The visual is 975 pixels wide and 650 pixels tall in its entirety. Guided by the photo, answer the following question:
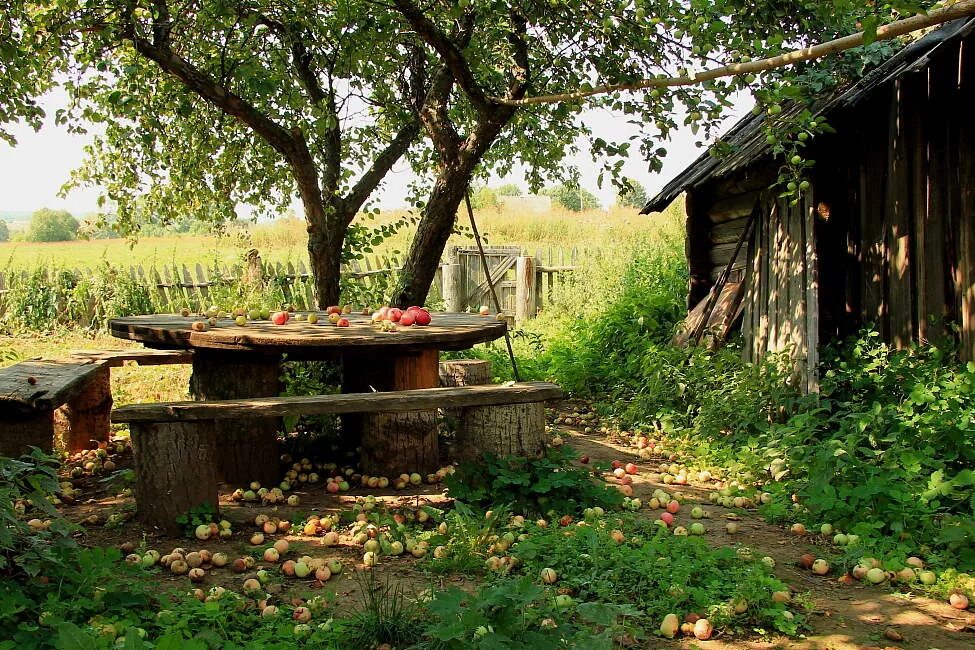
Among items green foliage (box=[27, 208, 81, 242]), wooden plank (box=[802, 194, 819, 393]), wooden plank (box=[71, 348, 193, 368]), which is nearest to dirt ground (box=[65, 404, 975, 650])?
wooden plank (box=[71, 348, 193, 368])

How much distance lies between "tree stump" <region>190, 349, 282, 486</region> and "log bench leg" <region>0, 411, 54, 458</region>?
91cm

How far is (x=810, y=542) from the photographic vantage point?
4.05 m

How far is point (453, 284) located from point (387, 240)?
4.05m

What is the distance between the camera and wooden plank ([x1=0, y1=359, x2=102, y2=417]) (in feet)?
14.4

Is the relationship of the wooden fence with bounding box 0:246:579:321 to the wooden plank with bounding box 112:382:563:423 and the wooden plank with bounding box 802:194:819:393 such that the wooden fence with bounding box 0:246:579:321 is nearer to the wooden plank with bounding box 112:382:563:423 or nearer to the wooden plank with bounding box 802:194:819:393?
the wooden plank with bounding box 802:194:819:393

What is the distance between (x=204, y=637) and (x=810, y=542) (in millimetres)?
2898

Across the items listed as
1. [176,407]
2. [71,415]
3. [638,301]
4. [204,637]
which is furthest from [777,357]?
[71,415]

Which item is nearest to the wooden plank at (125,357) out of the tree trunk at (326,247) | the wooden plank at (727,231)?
the tree trunk at (326,247)

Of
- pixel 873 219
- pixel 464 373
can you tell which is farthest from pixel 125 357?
pixel 873 219

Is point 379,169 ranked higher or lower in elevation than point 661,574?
higher

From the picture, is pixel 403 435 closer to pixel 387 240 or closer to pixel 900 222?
pixel 900 222

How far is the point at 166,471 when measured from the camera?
404 cm

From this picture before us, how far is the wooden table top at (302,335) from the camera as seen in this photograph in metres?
4.48

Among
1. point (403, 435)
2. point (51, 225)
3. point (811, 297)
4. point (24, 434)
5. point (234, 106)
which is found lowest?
point (403, 435)
